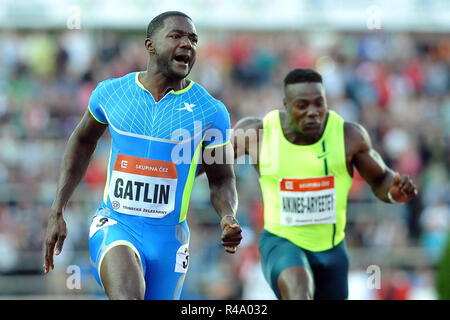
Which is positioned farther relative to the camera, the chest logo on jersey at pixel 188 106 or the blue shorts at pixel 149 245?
the chest logo on jersey at pixel 188 106

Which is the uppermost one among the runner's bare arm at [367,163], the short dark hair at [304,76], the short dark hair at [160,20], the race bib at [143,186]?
the short dark hair at [304,76]

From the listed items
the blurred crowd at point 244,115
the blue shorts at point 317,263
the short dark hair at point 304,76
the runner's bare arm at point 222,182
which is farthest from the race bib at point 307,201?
the blurred crowd at point 244,115

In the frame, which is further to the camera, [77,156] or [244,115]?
[244,115]

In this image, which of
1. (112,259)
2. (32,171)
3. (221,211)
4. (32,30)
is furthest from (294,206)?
(32,30)

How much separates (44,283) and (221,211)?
856 cm

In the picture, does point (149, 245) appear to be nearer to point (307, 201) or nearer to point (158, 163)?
point (158, 163)

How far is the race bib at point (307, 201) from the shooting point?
8430mm

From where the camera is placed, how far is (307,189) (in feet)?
27.8

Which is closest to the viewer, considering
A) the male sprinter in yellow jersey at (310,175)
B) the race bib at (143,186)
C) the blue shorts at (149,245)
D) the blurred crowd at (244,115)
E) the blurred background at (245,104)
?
the blue shorts at (149,245)

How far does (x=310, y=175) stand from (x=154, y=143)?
2532 millimetres

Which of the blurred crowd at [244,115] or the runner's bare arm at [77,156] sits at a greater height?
the blurred crowd at [244,115]

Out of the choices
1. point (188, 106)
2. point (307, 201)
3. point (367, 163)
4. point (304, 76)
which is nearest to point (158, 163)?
point (188, 106)

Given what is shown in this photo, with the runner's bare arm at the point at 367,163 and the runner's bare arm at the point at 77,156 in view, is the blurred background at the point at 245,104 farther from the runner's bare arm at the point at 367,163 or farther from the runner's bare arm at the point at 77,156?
the runner's bare arm at the point at 77,156
